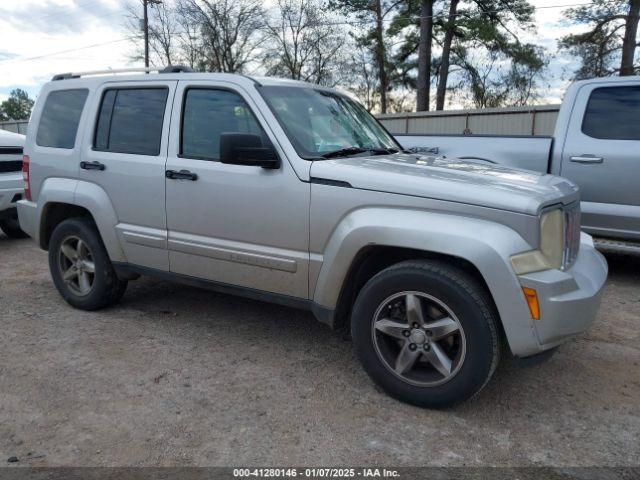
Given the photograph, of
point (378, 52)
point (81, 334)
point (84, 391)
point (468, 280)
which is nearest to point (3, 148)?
point (81, 334)

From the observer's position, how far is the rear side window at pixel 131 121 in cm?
421

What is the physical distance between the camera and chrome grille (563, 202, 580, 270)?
3.12 meters

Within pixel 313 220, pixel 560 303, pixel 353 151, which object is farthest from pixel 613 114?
pixel 313 220

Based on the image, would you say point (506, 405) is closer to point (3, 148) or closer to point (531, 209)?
point (531, 209)

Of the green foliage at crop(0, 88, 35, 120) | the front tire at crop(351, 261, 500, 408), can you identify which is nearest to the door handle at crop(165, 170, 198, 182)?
the front tire at crop(351, 261, 500, 408)

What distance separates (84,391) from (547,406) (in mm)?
2703

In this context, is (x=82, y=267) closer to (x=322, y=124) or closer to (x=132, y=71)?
(x=132, y=71)

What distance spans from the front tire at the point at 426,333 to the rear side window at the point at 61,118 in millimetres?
3006

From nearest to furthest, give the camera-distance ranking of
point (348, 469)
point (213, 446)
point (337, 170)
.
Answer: point (348, 469) → point (213, 446) → point (337, 170)

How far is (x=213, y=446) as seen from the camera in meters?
2.80

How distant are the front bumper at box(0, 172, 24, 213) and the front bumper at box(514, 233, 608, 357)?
6801 millimetres

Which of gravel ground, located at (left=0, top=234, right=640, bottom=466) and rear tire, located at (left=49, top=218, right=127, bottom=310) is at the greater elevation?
rear tire, located at (left=49, top=218, right=127, bottom=310)

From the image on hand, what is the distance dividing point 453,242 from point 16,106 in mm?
95547

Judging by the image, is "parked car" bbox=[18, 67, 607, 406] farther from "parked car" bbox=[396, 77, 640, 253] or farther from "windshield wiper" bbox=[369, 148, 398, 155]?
"parked car" bbox=[396, 77, 640, 253]
